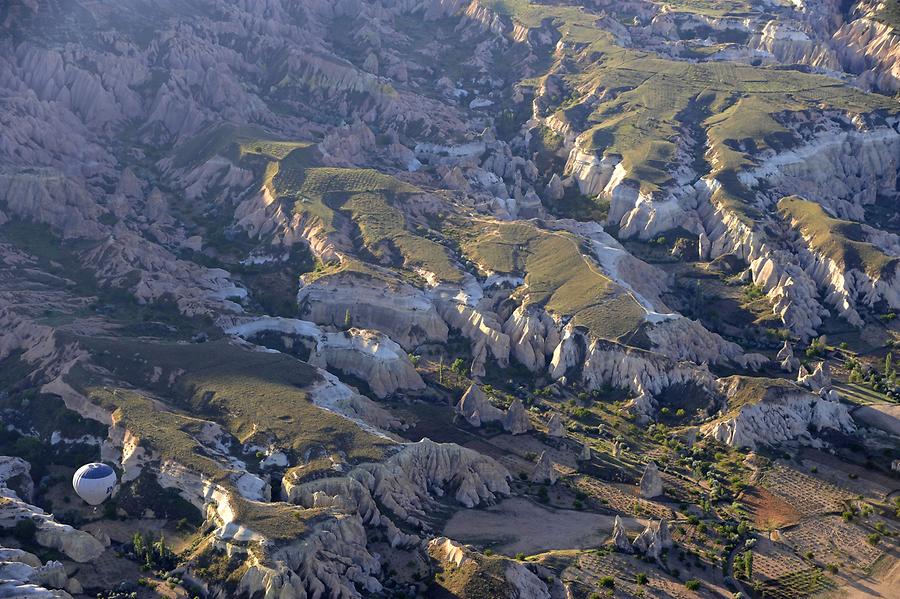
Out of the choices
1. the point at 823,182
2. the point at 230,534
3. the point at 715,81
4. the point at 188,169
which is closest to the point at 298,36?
the point at 188,169

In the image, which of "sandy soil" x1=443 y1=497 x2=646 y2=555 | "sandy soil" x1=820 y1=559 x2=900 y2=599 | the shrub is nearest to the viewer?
the shrub

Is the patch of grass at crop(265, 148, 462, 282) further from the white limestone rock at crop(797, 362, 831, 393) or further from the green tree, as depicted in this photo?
the white limestone rock at crop(797, 362, 831, 393)

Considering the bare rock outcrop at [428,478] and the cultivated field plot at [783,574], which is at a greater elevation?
the cultivated field plot at [783,574]

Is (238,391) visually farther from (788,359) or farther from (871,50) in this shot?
(871,50)

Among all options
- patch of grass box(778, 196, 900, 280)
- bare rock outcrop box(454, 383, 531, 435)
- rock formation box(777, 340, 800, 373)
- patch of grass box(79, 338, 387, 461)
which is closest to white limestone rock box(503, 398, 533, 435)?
bare rock outcrop box(454, 383, 531, 435)

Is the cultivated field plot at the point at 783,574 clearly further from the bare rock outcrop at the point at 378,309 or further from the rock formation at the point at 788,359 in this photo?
the bare rock outcrop at the point at 378,309

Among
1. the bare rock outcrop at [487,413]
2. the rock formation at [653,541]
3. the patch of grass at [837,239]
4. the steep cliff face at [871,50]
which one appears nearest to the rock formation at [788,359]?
the patch of grass at [837,239]
